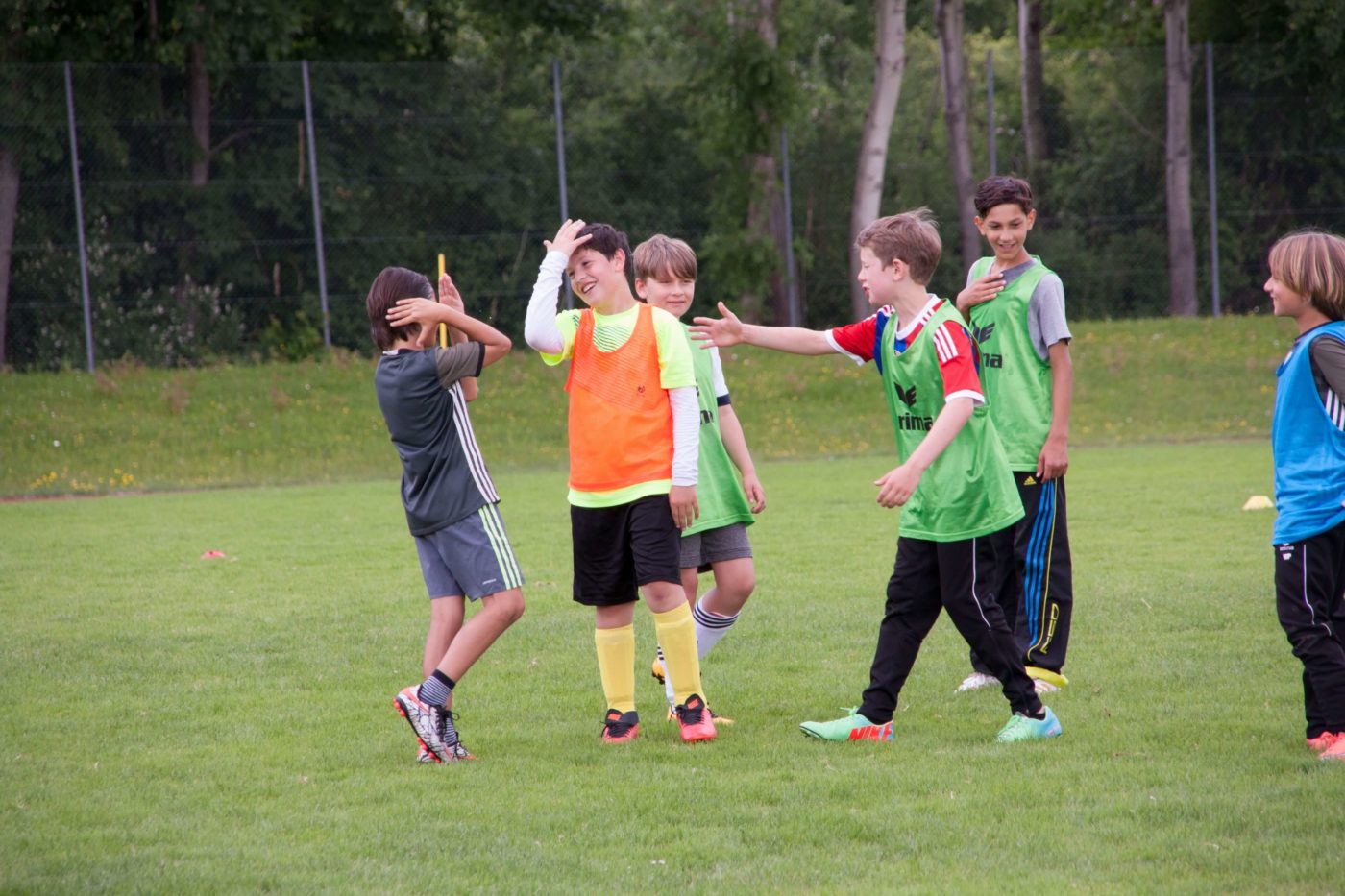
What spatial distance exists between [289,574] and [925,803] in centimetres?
588

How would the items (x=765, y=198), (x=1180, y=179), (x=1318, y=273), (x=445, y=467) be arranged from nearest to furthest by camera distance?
(x=1318, y=273) → (x=445, y=467) → (x=765, y=198) → (x=1180, y=179)

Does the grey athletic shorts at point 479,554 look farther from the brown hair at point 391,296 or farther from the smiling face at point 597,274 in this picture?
the smiling face at point 597,274

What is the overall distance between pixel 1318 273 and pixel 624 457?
7.62 ft

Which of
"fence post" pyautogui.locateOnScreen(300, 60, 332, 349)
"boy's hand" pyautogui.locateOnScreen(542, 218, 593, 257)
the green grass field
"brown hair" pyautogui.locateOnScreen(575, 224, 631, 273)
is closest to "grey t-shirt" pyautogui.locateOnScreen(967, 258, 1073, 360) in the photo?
the green grass field

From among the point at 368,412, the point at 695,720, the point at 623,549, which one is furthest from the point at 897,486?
the point at 368,412

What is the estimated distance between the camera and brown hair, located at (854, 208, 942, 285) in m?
4.83

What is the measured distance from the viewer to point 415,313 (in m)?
4.71

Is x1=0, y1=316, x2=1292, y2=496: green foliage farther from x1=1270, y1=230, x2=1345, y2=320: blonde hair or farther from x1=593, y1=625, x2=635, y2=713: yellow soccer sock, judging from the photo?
x1=1270, y1=230, x2=1345, y2=320: blonde hair

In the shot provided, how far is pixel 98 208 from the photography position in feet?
64.6

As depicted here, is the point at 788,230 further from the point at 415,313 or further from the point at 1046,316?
the point at 415,313

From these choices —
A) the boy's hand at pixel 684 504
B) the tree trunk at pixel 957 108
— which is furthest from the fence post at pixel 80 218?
the boy's hand at pixel 684 504

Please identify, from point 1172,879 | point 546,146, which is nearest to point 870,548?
point 1172,879

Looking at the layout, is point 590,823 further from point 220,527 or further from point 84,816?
point 220,527

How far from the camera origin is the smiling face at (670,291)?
549cm
